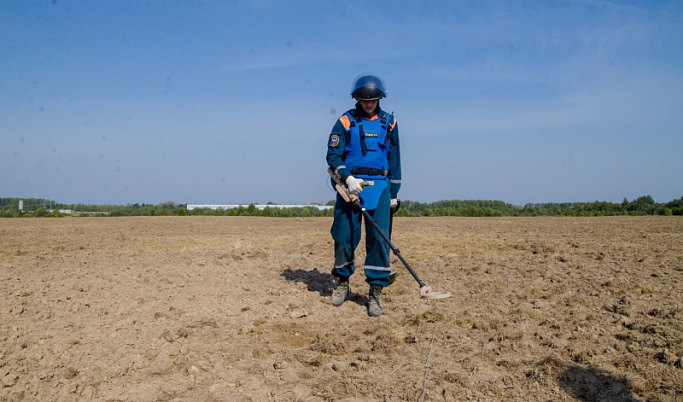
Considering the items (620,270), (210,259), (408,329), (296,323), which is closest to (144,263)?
(210,259)

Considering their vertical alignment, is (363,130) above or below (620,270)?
above

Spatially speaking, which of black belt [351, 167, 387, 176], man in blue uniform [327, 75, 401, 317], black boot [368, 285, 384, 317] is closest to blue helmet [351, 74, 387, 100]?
man in blue uniform [327, 75, 401, 317]

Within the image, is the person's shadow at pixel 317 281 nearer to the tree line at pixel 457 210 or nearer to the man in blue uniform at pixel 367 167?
the man in blue uniform at pixel 367 167

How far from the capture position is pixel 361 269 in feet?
23.8

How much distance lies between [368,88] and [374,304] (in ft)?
6.83

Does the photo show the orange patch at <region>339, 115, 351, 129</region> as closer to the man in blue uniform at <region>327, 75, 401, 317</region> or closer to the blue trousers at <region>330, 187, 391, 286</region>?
the man in blue uniform at <region>327, 75, 401, 317</region>

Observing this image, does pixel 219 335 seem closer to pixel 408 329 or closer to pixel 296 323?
pixel 296 323

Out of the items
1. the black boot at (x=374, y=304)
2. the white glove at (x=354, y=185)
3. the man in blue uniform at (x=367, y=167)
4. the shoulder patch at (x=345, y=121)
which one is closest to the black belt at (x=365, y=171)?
the man in blue uniform at (x=367, y=167)

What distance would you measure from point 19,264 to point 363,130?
16.8 feet

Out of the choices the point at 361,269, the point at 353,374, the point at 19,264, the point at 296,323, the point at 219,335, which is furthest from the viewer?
the point at 361,269

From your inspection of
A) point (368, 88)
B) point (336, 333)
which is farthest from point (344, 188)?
point (336, 333)

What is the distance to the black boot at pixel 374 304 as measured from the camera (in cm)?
463

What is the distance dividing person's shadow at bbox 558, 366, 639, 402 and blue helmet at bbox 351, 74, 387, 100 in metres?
3.01

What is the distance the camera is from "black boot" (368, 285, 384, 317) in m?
4.63
